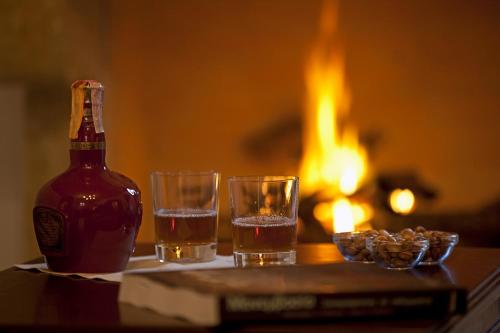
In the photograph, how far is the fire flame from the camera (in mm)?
2385

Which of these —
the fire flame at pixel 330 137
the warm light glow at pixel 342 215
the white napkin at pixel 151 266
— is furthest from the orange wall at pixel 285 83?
the white napkin at pixel 151 266

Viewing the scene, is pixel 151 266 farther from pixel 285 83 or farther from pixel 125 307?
pixel 285 83

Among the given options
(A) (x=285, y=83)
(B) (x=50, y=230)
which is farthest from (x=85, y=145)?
(A) (x=285, y=83)

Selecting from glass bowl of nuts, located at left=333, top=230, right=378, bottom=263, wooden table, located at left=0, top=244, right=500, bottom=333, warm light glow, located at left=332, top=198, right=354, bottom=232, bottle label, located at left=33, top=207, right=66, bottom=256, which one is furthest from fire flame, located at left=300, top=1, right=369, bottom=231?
bottle label, located at left=33, top=207, right=66, bottom=256

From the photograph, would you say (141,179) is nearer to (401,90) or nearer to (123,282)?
(401,90)

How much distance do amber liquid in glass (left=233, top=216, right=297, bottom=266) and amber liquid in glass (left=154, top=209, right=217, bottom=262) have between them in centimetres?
8

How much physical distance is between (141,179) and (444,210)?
32.2 inches

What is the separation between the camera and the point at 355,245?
3.47 ft

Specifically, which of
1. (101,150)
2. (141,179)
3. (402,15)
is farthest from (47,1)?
(101,150)

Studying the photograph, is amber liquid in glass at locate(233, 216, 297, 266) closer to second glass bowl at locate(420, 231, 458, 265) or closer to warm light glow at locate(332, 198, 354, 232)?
second glass bowl at locate(420, 231, 458, 265)

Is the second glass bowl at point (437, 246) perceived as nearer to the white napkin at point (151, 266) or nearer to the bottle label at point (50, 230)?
the white napkin at point (151, 266)

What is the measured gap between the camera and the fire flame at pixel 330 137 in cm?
238

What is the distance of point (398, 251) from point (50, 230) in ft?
1.27

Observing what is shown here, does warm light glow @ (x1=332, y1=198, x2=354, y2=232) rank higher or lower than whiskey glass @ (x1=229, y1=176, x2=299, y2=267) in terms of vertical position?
lower
